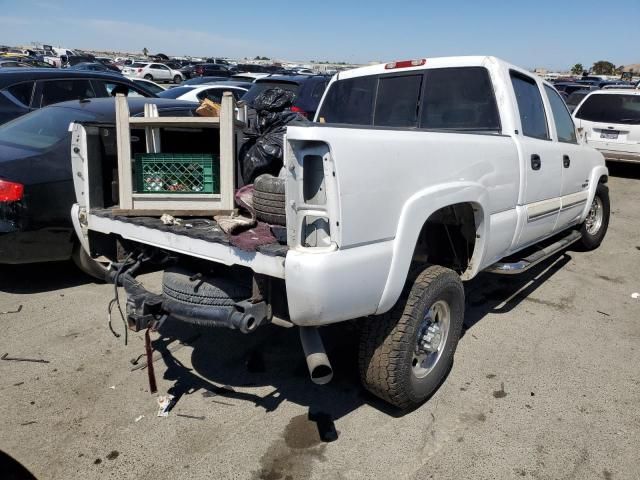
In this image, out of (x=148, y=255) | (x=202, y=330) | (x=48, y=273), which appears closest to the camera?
(x=148, y=255)

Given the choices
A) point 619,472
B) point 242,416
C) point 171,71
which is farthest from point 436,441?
point 171,71

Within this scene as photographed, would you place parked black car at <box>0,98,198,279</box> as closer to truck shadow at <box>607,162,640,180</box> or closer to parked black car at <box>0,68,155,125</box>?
parked black car at <box>0,68,155,125</box>

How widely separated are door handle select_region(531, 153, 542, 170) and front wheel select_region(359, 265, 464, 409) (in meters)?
1.35

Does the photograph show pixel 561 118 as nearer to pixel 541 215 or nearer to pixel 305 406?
pixel 541 215

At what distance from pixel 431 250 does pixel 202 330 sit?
6.36ft

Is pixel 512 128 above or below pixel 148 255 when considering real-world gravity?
above

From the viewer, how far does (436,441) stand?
2.84 meters

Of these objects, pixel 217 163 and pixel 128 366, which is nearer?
pixel 217 163

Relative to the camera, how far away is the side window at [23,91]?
6992 mm

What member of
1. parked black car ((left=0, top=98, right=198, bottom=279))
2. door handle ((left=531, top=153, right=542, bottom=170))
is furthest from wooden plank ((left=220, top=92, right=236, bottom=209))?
door handle ((left=531, top=153, right=542, bottom=170))

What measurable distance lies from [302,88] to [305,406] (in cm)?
652

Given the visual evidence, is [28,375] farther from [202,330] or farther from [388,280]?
[388,280]

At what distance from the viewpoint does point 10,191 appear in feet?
13.9

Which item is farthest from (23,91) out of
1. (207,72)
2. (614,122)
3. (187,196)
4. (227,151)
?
(207,72)
